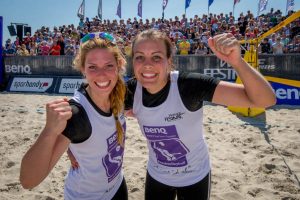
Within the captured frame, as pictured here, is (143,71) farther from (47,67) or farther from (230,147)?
(47,67)

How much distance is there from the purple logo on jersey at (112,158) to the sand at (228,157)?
4.89 feet

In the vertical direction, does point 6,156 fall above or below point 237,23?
below

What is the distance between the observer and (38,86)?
38.1ft

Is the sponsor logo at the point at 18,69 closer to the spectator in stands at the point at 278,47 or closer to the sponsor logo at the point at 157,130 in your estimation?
the spectator in stands at the point at 278,47

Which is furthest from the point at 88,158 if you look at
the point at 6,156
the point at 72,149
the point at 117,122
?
the point at 6,156

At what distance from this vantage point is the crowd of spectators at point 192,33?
1061cm

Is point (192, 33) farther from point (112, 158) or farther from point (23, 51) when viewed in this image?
point (112, 158)

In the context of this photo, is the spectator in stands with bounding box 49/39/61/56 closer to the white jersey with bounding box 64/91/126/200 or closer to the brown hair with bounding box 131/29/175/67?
the brown hair with bounding box 131/29/175/67

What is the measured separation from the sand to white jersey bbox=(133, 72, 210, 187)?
4.33 feet

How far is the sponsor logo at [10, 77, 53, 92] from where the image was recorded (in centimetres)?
1153

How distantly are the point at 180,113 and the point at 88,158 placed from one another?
2.49 feet

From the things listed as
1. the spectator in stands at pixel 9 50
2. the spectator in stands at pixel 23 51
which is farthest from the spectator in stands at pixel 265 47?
the spectator in stands at pixel 9 50

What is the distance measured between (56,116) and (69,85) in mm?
10103

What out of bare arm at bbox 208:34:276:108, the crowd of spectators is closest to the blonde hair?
bare arm at bbox 208:34:276:108
